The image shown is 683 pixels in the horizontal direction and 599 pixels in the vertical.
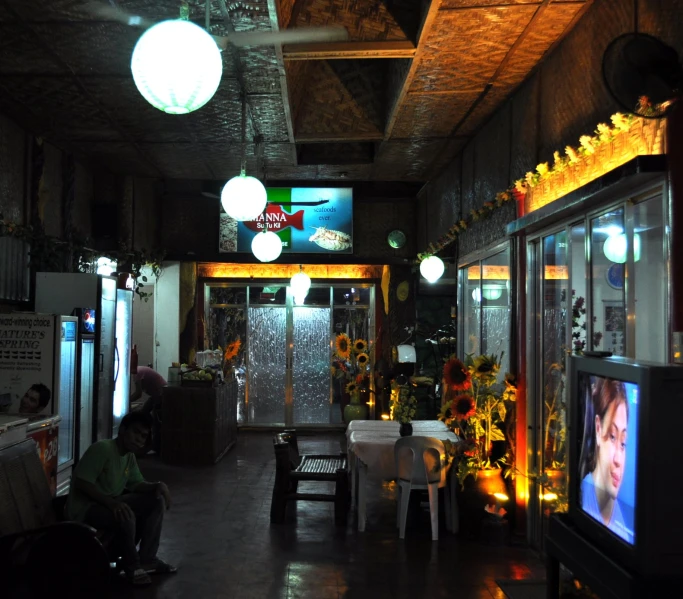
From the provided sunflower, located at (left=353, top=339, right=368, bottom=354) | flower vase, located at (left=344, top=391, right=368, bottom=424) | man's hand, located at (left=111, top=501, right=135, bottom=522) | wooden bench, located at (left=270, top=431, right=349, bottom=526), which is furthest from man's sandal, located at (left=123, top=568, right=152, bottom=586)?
sunflower, located at (left=353, top=339, right=368, bottom=354)

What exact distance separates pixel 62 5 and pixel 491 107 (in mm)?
3805

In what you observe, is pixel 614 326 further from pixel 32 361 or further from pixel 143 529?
pixel 32 361

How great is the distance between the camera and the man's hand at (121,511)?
4480 millimetres

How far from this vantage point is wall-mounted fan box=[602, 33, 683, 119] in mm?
3205

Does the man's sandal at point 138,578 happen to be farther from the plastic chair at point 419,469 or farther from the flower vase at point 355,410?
the flower vase at point 355,410

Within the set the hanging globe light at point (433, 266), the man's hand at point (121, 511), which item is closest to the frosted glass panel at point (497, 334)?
the hanging globe light at point (433, 266)

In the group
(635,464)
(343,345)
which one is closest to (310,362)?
(343,345)

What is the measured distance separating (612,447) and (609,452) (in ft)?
0.14

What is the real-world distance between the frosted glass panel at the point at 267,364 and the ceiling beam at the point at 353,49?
733 centimetres

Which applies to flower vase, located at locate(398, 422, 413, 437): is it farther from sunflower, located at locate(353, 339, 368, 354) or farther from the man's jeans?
sunflower, located at locate(353, 339, 368, 354)

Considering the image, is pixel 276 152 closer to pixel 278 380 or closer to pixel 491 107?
pixel 491 107

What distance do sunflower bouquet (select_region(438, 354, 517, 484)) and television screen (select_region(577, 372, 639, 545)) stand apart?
9.20 ft

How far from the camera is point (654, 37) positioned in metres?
3.31

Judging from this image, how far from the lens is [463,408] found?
19.6ft
